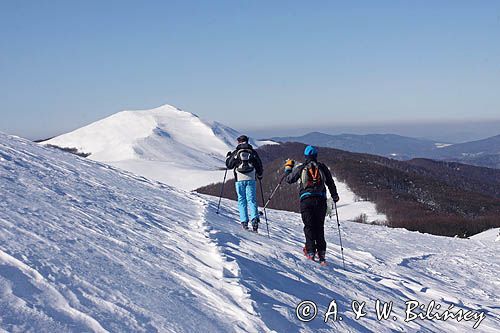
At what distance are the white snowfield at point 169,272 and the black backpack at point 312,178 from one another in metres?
1.50

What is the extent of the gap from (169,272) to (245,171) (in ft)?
16.9

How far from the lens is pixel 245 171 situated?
37.7ft

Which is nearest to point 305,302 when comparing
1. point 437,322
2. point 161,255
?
point 161,255

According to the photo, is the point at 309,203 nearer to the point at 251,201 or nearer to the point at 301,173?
the point at 301,173

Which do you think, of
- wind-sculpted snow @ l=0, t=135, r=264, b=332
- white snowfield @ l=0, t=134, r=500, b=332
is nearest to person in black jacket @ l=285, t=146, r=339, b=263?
white snowfield @ l=0, t=134, r=500, b=332

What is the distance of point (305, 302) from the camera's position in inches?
274

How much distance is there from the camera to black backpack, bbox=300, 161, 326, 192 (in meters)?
9.70

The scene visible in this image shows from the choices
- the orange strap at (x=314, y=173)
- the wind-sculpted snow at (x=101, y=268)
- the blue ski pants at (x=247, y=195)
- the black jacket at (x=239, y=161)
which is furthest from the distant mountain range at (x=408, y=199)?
the wind-sculpted snow at (x=101, y=268)

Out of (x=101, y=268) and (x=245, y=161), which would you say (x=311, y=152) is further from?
(x=101, y=268)

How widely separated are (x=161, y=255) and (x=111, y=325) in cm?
272

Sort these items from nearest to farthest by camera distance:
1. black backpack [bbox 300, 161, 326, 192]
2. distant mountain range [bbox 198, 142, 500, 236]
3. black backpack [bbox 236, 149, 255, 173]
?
1. black backpack [bbox 300, 161, 326, 192]
2. black backpack [bbox 236, 149, 255, 173]
3. distant mountain range [bbox 198, 142, 500, 236]

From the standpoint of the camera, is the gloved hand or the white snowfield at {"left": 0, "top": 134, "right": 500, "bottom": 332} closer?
the white snowfield at {"left": 0, "top": 134, "right": 500, "bottom": 332}

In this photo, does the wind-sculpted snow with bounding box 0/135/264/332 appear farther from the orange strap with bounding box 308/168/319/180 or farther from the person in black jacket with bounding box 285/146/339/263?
the orange strap with bounding box 308/168/319/180

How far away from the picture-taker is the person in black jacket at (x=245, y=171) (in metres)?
11.5
